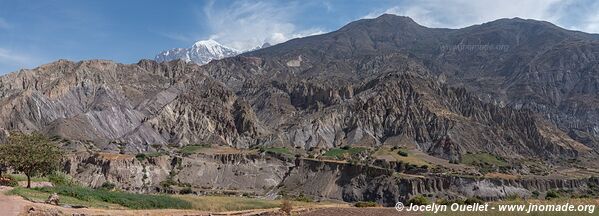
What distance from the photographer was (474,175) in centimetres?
14138

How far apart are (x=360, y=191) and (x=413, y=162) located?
37.0 metres

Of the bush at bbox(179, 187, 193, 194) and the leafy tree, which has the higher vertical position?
the leafy tree

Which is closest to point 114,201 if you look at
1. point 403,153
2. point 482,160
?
point 403,153

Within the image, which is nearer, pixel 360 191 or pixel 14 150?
pixel 14 150

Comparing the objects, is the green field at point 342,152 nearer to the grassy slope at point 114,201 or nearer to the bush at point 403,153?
the bush at point 403,153

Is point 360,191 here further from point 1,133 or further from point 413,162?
point 1,133

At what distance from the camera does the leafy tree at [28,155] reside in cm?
5159

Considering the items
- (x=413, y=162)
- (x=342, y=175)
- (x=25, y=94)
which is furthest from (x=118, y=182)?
(x=25, y=94)

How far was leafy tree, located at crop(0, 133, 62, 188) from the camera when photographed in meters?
51.6

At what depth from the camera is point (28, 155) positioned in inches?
2037

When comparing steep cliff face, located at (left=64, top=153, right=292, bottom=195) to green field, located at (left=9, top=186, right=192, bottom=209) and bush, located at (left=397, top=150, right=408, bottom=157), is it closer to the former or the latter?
bush, located at (left=397, top=150, right=408, bottom=157)

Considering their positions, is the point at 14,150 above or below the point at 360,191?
above

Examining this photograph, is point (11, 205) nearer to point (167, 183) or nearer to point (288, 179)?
point (167, 183)

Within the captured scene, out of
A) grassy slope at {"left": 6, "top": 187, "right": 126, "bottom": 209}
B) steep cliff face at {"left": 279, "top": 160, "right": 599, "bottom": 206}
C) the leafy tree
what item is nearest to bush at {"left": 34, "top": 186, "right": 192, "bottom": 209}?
grassy slope at {"left": 6, "top": 187, "right": 126, "bottom": 209}
